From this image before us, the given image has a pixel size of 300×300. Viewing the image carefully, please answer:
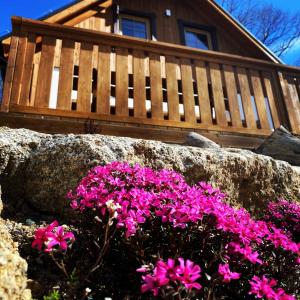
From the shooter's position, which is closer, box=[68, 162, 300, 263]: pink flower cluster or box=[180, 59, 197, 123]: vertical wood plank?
box=[68, 162, 300, 263]: pink flower cluster

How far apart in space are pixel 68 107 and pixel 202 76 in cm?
244

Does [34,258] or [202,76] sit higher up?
[202,76]

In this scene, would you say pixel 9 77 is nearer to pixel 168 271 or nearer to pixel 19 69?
pixel 19 69

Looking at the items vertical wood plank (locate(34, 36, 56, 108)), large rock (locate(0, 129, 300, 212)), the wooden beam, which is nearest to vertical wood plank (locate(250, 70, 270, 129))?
the wooden beam

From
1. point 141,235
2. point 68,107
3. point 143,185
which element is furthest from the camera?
point 68,107

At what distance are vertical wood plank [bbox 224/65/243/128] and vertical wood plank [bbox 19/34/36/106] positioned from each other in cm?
330

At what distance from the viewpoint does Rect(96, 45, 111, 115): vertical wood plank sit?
492 cm

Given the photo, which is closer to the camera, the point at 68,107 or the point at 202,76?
the point at 68,107

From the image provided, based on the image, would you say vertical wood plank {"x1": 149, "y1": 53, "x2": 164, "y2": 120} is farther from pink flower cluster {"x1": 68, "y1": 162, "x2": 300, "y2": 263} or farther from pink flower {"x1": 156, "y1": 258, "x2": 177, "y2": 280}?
pink flower {"x1": 156, "y1": 258, "x2": 177, "y2": 280}

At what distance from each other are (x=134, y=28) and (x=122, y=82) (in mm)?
5975

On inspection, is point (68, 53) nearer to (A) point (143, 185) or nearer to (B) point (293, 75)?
(A) point (143, 185)

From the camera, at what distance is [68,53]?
506 cm

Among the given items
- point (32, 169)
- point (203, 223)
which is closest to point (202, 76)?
point (32, 169)

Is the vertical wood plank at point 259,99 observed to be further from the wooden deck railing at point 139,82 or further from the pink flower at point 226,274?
the pink flower at point 226,274
